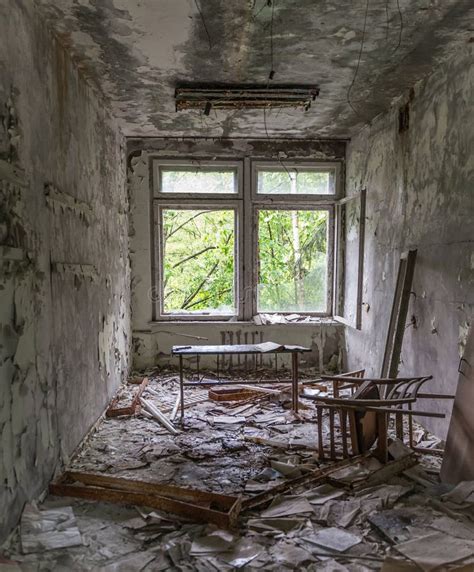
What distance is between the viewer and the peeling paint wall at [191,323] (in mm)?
5891

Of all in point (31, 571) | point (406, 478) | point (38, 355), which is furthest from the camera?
point (406, 478)

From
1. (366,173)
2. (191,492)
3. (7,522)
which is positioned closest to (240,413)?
(191,492)

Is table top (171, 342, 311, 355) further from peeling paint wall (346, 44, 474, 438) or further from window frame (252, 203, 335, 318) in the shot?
window frame (252, 203, 335, 318)

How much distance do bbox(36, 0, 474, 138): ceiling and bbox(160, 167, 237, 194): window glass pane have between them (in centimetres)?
139

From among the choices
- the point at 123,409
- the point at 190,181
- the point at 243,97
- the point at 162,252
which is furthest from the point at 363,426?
the point at 190,181

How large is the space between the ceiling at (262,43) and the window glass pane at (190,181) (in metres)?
1.39

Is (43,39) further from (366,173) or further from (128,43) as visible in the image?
(366,173)

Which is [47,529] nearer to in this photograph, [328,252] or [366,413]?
[366,413]

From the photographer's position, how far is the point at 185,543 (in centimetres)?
234

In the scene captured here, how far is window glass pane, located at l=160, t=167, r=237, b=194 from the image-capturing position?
598 cm

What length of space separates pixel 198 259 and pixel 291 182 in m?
1.65

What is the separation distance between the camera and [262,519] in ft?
8.34

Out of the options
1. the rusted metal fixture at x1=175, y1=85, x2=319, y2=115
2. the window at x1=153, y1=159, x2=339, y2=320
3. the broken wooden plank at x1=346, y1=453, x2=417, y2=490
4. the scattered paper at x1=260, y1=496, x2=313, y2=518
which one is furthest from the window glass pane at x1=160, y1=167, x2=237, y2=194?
the scattered paper at x1=260, y1=496, x2=313, y2=518

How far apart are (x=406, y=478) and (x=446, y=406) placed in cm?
86
